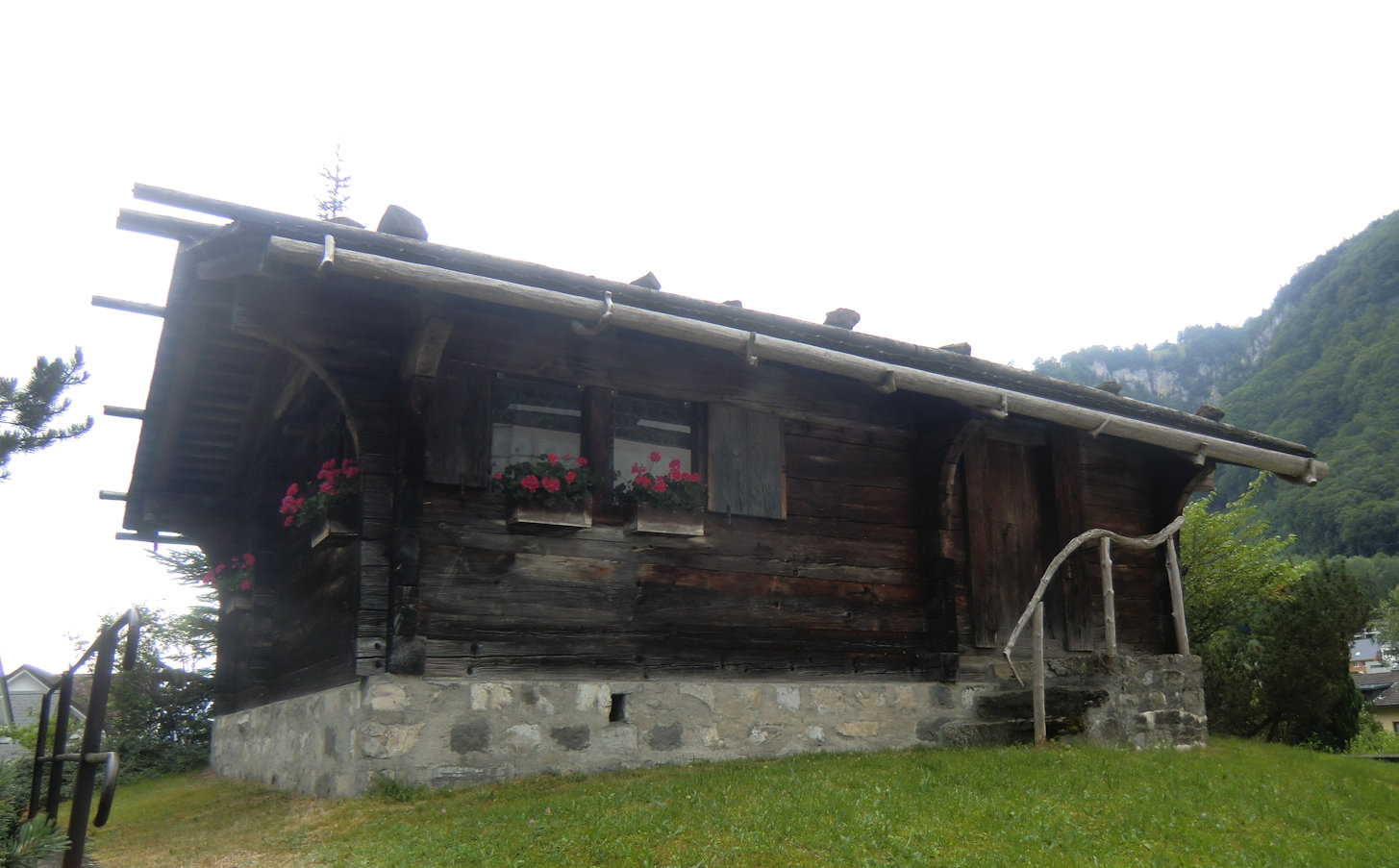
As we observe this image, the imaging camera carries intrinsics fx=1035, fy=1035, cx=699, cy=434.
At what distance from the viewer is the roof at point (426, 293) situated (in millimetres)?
7031

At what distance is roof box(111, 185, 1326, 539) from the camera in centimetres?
703

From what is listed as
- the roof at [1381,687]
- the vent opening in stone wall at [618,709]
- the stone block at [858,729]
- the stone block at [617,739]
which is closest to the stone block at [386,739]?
the stone block at [617,739]

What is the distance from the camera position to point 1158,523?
12258 mm

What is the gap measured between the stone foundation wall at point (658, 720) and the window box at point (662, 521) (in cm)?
125

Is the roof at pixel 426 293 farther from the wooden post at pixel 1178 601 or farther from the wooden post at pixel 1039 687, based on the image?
the wooden post at pixel 1039 687

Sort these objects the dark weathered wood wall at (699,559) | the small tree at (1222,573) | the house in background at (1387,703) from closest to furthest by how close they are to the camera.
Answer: the dark weathered wood wall at (699,559) → the small tree at (1222,573) → the house in background at (1387,703)

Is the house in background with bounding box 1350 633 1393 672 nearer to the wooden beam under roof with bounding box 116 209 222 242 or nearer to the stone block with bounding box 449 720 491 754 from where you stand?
the stone block with bounding box 449 720 491 754

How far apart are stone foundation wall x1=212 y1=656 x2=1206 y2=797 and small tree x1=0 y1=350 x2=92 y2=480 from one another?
4.93 meters

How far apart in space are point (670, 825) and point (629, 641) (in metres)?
2.66

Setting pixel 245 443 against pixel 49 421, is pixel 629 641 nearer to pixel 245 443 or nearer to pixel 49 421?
pixel 245 443

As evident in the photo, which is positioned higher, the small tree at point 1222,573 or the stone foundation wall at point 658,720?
the small tree at point 1222,573

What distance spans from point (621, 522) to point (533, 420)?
113 centimetres

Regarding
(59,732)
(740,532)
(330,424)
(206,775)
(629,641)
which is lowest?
(206,775)

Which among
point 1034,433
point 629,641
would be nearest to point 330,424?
point 629,641
